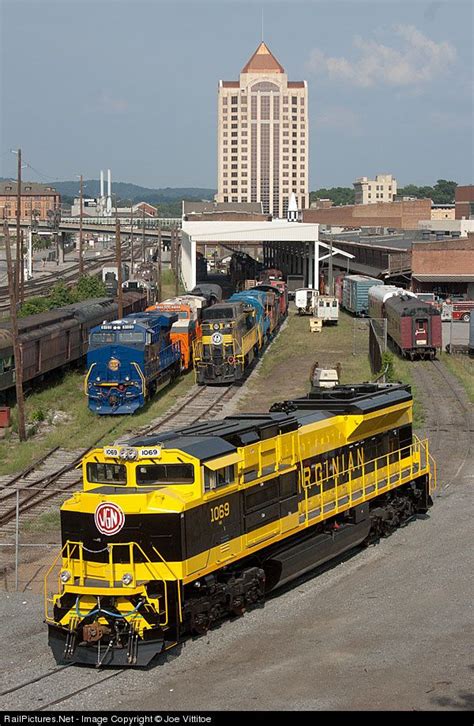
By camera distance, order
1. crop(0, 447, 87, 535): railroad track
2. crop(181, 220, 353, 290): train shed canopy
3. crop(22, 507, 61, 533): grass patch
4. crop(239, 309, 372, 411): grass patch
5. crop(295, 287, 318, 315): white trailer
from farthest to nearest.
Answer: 1. crop(181, 220, 353, 290): train shed canopy
2. crop(295, 287, 318, 315): white trailer
3. crop(239, 309, 372, 411): grass patch
4. crop(0, 447, 87, 535): railroad track
5. crop(22, 507, 61, 533): grass patch

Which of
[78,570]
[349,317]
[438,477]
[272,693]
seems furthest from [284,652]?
[349,317]

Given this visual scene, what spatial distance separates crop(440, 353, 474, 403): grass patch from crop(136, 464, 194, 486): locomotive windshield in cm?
2628

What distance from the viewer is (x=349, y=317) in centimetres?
8081

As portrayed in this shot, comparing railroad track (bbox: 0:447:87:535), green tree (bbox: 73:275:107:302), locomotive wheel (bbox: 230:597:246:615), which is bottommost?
railroad track (bbox: 0:447:87:535)

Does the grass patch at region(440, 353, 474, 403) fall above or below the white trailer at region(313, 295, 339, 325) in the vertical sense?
below

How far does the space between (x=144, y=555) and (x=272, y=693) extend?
2.91m

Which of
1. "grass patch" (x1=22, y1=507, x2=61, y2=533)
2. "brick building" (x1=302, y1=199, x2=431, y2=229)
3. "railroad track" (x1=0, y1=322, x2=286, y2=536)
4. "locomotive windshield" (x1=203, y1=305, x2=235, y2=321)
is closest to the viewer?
"grass patch" (x1=22, y1=507, x2=61, y2=533)

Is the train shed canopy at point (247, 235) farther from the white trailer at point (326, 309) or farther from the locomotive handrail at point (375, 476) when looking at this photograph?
the locomotive handrail at point (375, 476)

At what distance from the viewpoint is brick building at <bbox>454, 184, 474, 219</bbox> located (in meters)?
149

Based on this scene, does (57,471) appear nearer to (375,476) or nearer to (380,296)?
(375,476)

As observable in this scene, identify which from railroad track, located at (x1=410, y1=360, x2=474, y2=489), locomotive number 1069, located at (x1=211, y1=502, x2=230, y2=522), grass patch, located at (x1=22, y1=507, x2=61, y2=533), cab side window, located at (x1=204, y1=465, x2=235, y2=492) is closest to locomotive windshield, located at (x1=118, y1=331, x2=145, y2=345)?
railroad track, located at (x1=410, y1=360, x2=474, y2=489)

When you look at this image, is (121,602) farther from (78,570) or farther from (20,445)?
(20,445)

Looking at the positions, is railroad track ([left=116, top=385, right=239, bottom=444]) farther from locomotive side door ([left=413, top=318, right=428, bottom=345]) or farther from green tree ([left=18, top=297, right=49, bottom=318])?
green tree ([left=18, top=297, right=49, bottom=318])

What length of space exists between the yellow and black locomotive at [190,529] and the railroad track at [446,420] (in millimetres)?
8703
